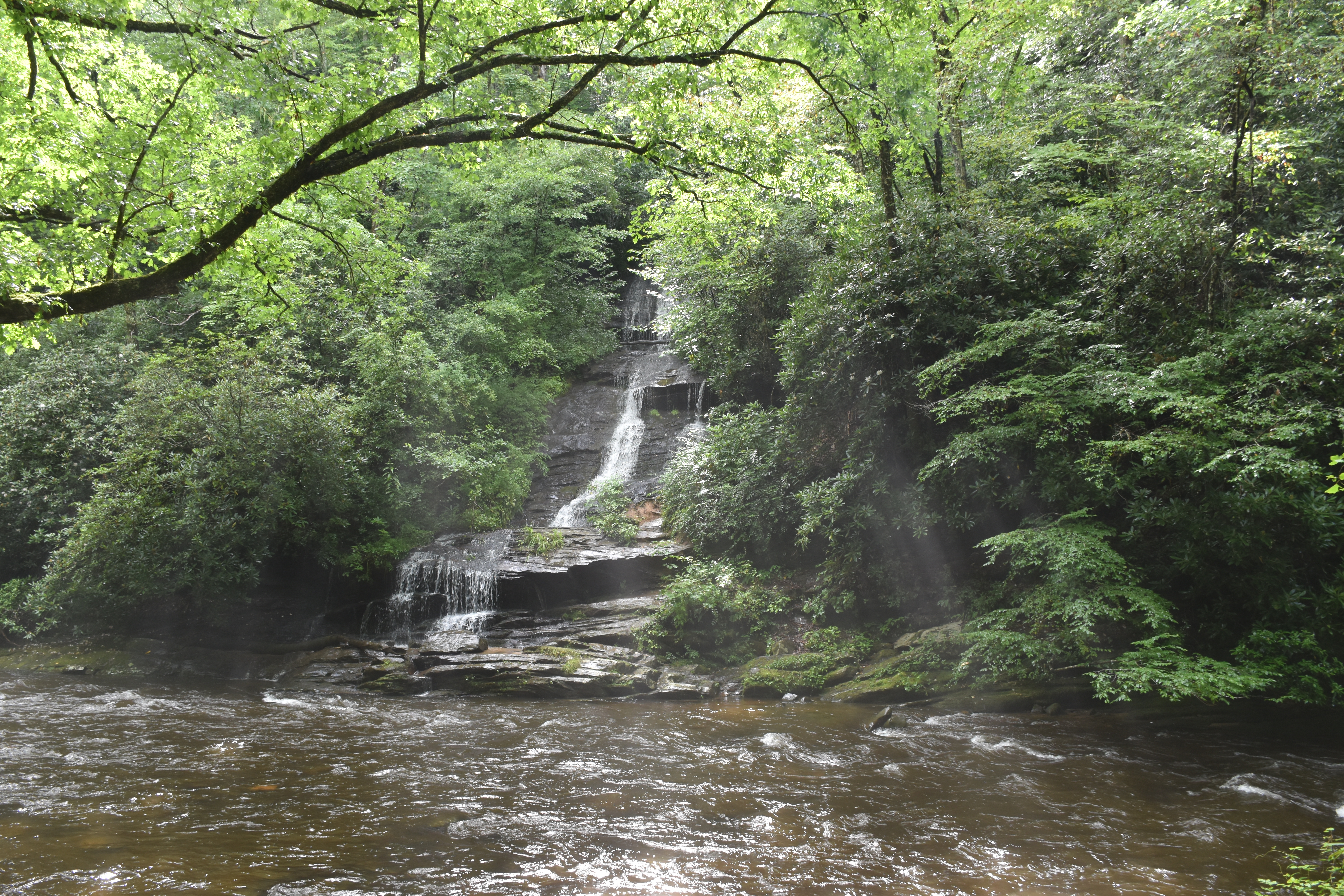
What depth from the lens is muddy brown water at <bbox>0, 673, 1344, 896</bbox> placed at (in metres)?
3.94

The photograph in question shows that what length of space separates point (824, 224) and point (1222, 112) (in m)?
5.51

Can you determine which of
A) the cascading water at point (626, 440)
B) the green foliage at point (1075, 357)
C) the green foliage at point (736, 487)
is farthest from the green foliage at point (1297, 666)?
the cascading water at point (626, 440)

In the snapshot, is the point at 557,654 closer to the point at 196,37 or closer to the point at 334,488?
the point at 334,488

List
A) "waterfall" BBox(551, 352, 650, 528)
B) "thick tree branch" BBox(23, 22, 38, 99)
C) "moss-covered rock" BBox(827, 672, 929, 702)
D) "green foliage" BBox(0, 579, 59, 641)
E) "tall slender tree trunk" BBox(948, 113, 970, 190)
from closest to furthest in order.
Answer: "thick tree branch" BBox(23, 22, 38, 99)
"moss-covered rock" BBox(827, 672, 929, 702)
"green foliage" BBox(0, 579, 59, 641)
"tall slender tree trunk" BBox(948, 113, 970, 190)
"waterfall" BBox(551, 352, 650, 528)

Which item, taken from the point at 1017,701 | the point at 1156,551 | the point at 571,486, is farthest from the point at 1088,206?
the point at 571,486

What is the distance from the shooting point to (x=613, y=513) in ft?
48.9

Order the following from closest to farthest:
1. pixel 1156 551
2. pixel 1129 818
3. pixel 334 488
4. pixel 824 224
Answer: pixel 1129 818, pixel 1156 551, pixel 824 224, pixel 334 488

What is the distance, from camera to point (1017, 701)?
309 inches

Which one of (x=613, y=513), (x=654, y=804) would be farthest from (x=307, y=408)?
(x=654, y=804)

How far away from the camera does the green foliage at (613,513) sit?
13.8 meters

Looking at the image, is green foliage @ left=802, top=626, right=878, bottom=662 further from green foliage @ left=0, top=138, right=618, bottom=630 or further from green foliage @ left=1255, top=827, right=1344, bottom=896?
green foliage @ left=0, top=138, right=618, bottom=630

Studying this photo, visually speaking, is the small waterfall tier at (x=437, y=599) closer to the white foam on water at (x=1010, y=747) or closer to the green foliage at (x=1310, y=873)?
the white foam on water at (x=1010, y=747)

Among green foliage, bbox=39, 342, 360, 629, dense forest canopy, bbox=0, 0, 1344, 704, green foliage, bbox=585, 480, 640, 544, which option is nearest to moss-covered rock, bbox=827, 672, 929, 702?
dense forest canopy, bbox=0, 0, 1344, 704

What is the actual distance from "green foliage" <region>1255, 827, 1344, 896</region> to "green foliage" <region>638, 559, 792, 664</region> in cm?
711
